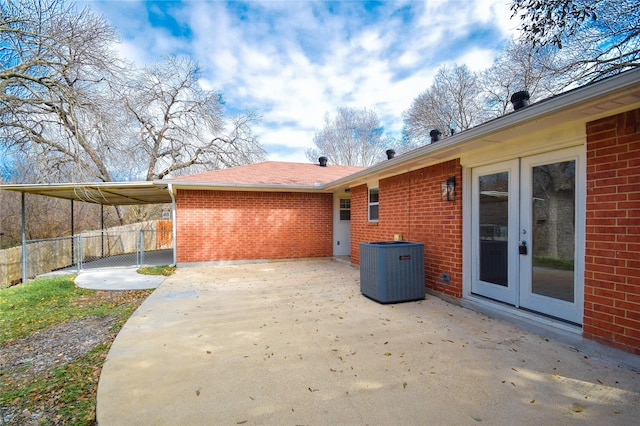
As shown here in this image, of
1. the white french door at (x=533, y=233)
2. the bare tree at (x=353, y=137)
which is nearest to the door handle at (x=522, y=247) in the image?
the white french door at (x=533, y=233)

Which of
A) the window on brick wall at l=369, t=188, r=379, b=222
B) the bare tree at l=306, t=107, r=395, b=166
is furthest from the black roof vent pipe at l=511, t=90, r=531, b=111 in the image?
the bare tree at l=306, t=107, r=395, b=166

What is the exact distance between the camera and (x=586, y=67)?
26.0ft

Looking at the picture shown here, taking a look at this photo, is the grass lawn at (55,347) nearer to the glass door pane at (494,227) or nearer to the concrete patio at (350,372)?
the concrete patio at (350,372)

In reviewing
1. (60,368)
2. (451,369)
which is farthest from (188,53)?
(451,369)

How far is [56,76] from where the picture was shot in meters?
7.89

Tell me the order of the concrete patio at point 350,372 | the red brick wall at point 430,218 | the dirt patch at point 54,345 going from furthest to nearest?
the red brick wall at point 430,218
the dirt patch at point 54,345
the concrete patio at point 350,372

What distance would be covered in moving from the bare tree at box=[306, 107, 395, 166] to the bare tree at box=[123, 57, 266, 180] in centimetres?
764

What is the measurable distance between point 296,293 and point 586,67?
31.1ft

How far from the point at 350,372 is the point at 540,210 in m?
3.08

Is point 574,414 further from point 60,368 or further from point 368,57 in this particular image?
point 368,57

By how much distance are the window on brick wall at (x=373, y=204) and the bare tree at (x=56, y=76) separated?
778 centimetres

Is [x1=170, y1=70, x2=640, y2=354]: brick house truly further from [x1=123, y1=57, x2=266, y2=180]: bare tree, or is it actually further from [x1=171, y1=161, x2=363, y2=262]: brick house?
[x1=123, y1=57, x2=266, y2=180]: bare tree

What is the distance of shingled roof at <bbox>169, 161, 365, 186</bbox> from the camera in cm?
961

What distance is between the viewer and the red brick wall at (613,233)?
9.23ft
